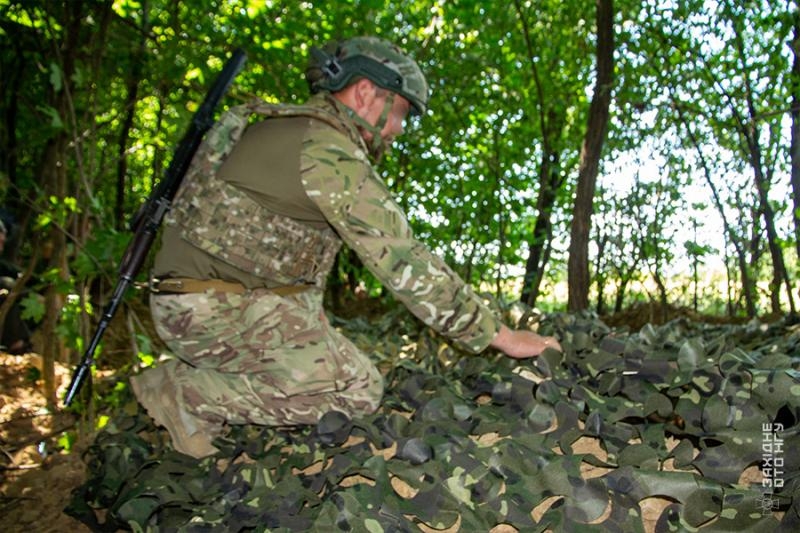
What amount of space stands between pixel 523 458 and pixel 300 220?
4.07 ft

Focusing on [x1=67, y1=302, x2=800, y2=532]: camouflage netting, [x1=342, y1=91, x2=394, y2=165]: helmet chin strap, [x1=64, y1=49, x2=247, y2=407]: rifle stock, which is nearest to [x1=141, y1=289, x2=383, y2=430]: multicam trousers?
[x1=67, y1=302, x2=800, y2=532]: camouflage netting

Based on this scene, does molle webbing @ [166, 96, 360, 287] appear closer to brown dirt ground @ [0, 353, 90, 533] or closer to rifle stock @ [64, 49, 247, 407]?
rifle stock @ [64, 49, 247, 407]

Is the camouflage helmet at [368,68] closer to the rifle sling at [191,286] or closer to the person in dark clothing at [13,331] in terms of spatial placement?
the rifle sling at [191,286]

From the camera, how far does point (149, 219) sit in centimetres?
278

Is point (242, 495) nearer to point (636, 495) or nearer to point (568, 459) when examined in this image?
point (568, 459)

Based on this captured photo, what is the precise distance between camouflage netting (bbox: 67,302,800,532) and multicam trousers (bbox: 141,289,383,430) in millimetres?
122

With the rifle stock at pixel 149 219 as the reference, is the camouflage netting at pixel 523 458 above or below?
below

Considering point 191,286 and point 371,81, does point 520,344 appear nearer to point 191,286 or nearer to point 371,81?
point 371,81

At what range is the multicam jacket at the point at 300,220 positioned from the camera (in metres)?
2.35

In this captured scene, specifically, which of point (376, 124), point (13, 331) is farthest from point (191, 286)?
point (13, 331)

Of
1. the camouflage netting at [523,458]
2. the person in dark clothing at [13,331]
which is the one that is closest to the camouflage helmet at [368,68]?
the camouflage netting at [523,458]

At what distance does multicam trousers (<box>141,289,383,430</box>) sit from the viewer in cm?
258

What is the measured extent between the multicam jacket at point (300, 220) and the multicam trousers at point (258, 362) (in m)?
0.13

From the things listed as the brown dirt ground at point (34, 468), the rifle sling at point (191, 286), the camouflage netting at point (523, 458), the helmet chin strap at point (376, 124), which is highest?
the helmet chin strap at point (376, 124)
